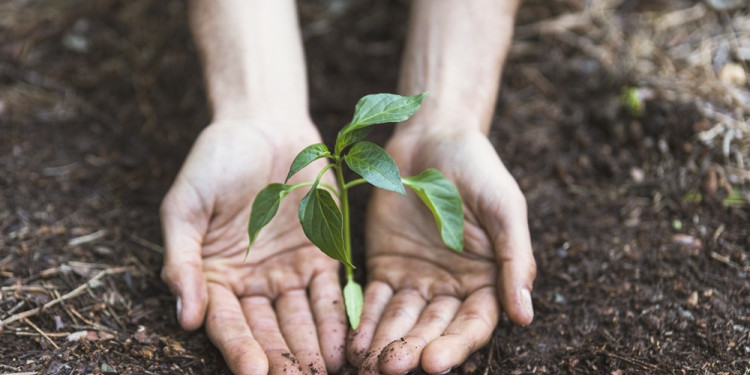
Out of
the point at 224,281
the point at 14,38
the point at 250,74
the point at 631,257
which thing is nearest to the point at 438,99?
the point at 250,74

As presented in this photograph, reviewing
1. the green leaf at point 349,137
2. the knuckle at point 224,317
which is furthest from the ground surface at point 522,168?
the green leaf at point 349,137

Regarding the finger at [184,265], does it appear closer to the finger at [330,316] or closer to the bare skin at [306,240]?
the bare skin at [306,240]

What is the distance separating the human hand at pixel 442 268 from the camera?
219 cm

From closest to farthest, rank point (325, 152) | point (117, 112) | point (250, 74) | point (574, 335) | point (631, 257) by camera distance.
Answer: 1. point (325, 152)
2. point (574, 335)
3. point (631, 257)
4. point (250, 74)
5. point (117, 112)

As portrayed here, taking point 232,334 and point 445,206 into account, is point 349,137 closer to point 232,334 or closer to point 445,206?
point 445,206

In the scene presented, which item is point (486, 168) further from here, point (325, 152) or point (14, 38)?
point (14, 38)

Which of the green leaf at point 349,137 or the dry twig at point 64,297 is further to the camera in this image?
the dry twig at point 64,297

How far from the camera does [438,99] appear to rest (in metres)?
3.03

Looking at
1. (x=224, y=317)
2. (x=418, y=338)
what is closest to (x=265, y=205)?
(x=224, y=317)

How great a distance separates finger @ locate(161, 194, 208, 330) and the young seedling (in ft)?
1.13

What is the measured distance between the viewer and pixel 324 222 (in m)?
2.04

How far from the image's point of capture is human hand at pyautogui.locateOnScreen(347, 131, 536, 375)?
7.18ft

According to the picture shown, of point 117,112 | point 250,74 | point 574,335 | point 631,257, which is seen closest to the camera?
point 574,335

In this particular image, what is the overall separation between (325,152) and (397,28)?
221 cm
